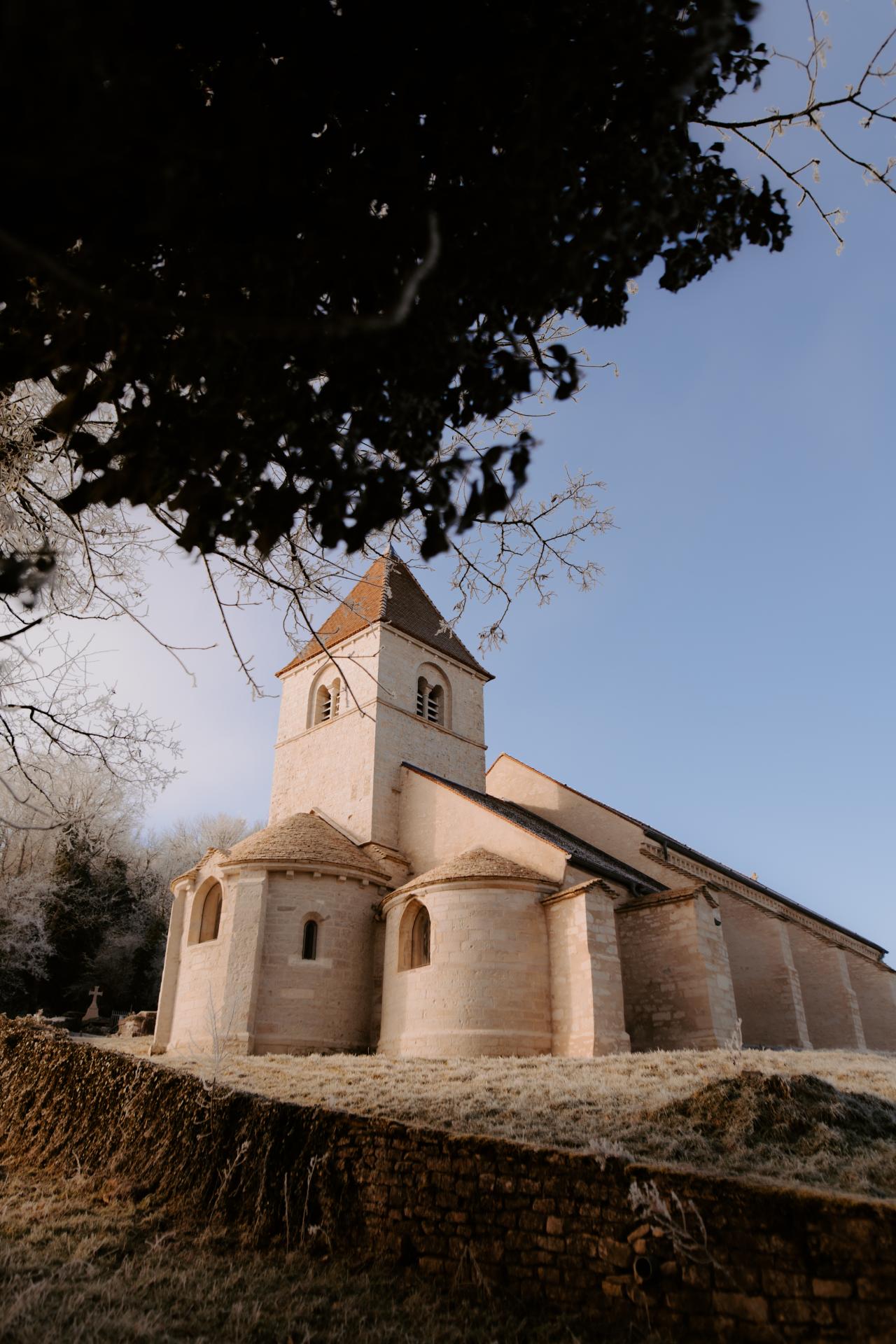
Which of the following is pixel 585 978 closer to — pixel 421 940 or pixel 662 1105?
pixel 421 940

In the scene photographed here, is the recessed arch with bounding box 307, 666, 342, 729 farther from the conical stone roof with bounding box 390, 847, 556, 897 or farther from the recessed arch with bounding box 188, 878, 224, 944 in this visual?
the conical stone roof with bounding box 390, 847, 556, 897

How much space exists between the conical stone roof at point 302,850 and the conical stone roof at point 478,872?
5.05 ft

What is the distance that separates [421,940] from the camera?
17188mm

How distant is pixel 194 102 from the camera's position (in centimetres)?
384

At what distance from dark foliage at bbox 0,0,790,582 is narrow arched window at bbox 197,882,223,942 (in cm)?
1631

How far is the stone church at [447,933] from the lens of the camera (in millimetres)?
15398

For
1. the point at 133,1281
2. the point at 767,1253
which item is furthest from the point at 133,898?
the point at 767,1253

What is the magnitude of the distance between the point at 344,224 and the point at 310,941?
52.8 feet

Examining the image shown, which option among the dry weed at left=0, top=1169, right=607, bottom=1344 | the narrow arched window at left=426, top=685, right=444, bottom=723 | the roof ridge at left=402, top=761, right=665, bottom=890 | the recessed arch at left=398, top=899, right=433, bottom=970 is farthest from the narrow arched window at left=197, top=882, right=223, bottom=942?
the dry weed at left=0, top=1169, right=607, bottom=1344

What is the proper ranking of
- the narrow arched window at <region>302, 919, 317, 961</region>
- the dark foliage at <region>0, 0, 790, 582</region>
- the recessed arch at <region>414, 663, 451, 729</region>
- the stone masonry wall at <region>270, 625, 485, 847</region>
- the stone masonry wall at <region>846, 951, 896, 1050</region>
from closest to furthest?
the dark foliage at <region>0, 0, 790, 582</region> → the narrow arched window at <region>302, 919, 317, 961</region> → the stone masonry wall at <region>270, 625, 485, 847</region> → the stone masonry wall at <region>846, 951, 896, 1050</region> → the recessed arch at <region>414, 663, 451, 729</region>

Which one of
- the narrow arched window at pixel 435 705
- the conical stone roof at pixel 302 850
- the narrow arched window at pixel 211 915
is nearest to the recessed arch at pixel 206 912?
the narrow arched window at pixel 211 915

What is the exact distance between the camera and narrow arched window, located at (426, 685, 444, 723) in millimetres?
24297

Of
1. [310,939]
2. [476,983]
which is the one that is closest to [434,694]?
[310,939]

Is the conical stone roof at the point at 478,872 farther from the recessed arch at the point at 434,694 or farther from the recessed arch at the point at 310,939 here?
the recessed arch at the point at 434,694
